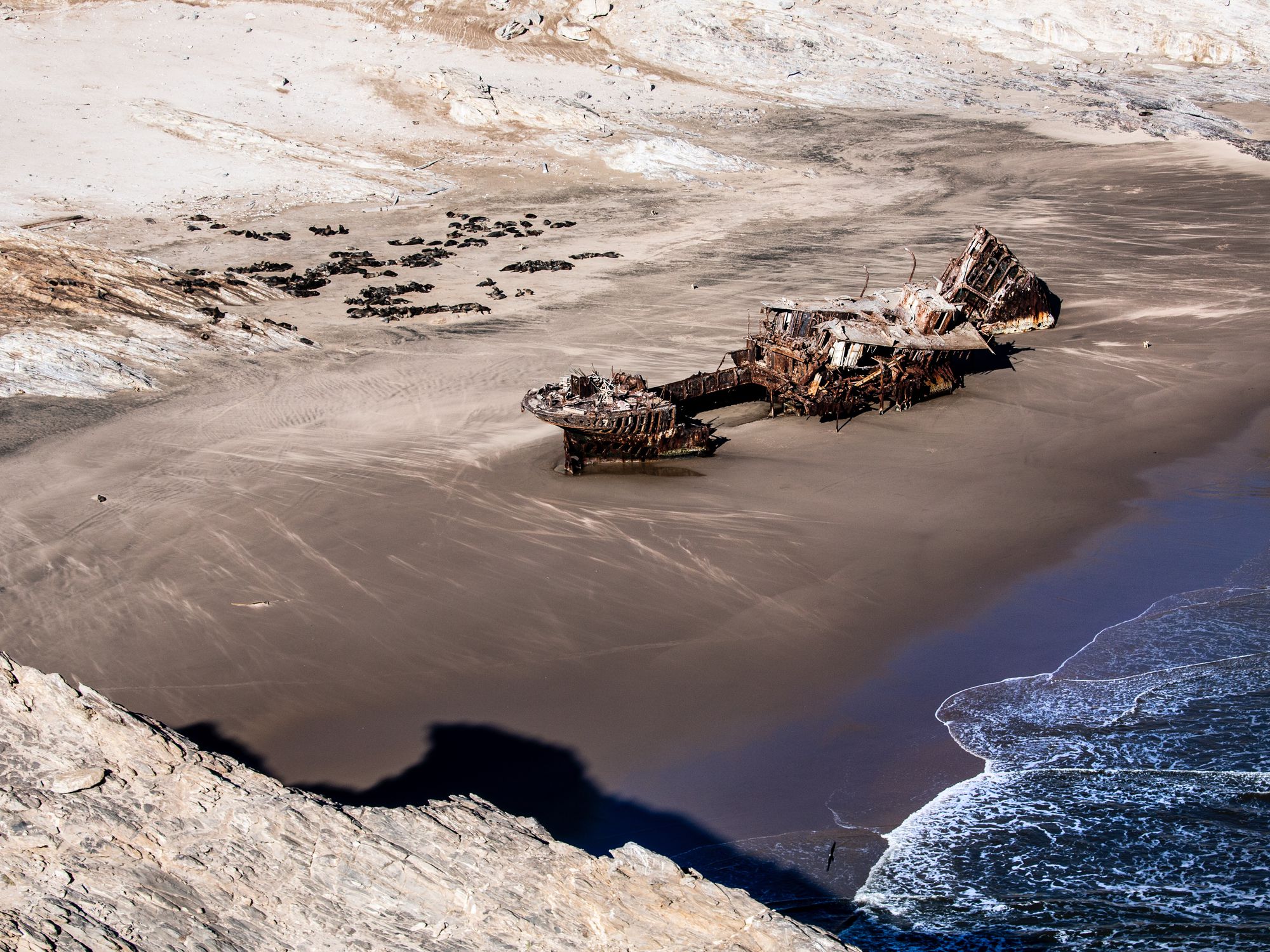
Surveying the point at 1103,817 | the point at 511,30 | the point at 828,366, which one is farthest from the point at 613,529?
Answer: the point at 511,30

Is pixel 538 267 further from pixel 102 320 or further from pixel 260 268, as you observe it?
pixel 102 320

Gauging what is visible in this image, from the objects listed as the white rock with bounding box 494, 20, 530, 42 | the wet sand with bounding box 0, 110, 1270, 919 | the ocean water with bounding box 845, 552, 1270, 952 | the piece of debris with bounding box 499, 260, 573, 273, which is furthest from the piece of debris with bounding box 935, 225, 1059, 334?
the white rock with bounding box 494, 20, 530, 42

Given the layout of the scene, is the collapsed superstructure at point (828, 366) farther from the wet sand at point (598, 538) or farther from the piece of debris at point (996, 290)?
the wet sand at point (598, 538)

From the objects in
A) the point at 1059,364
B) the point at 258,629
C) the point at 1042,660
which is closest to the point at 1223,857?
the point at 1042,660

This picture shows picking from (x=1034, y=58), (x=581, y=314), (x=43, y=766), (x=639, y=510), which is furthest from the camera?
(x=1034, y=58)

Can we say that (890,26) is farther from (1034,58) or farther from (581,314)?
(581,314)

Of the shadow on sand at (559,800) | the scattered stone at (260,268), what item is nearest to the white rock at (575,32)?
the scattered stone at (260,268)
